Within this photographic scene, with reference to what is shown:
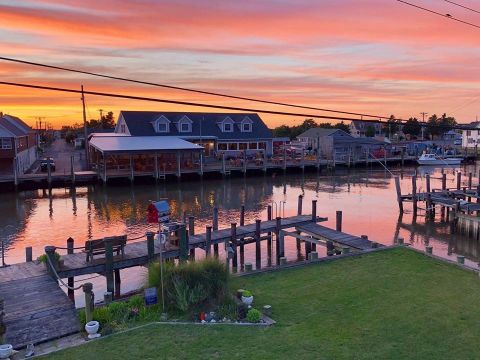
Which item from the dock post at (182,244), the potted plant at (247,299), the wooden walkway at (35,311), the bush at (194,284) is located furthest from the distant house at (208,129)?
the potted plant at (247,299)

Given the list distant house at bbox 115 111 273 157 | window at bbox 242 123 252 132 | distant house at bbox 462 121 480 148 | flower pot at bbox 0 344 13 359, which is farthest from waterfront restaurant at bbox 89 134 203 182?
distant house at bbox 462 121 480 148

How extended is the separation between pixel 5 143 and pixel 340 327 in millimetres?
48107

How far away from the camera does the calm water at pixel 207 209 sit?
25312 millimetres

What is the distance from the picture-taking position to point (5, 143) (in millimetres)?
48156

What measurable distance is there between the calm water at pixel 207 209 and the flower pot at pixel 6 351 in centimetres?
758

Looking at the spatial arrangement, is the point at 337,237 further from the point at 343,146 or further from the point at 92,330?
the point at 343,146

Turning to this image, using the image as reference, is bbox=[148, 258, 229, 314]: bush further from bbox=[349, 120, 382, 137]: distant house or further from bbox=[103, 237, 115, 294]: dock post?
bbox=[349, 120, 382, 137]: distant house

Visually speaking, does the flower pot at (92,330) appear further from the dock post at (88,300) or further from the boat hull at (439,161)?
the boat hull at (439,161)

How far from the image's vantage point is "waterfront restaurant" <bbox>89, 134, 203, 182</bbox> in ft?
156

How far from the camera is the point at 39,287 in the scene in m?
13.3

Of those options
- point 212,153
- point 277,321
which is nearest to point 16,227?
point 277,321

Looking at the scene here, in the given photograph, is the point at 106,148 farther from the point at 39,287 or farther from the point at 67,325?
the point at 67,325

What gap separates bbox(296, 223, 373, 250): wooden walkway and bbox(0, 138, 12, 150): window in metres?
38.9

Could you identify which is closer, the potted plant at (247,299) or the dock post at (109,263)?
the potted plant at (247,299)
